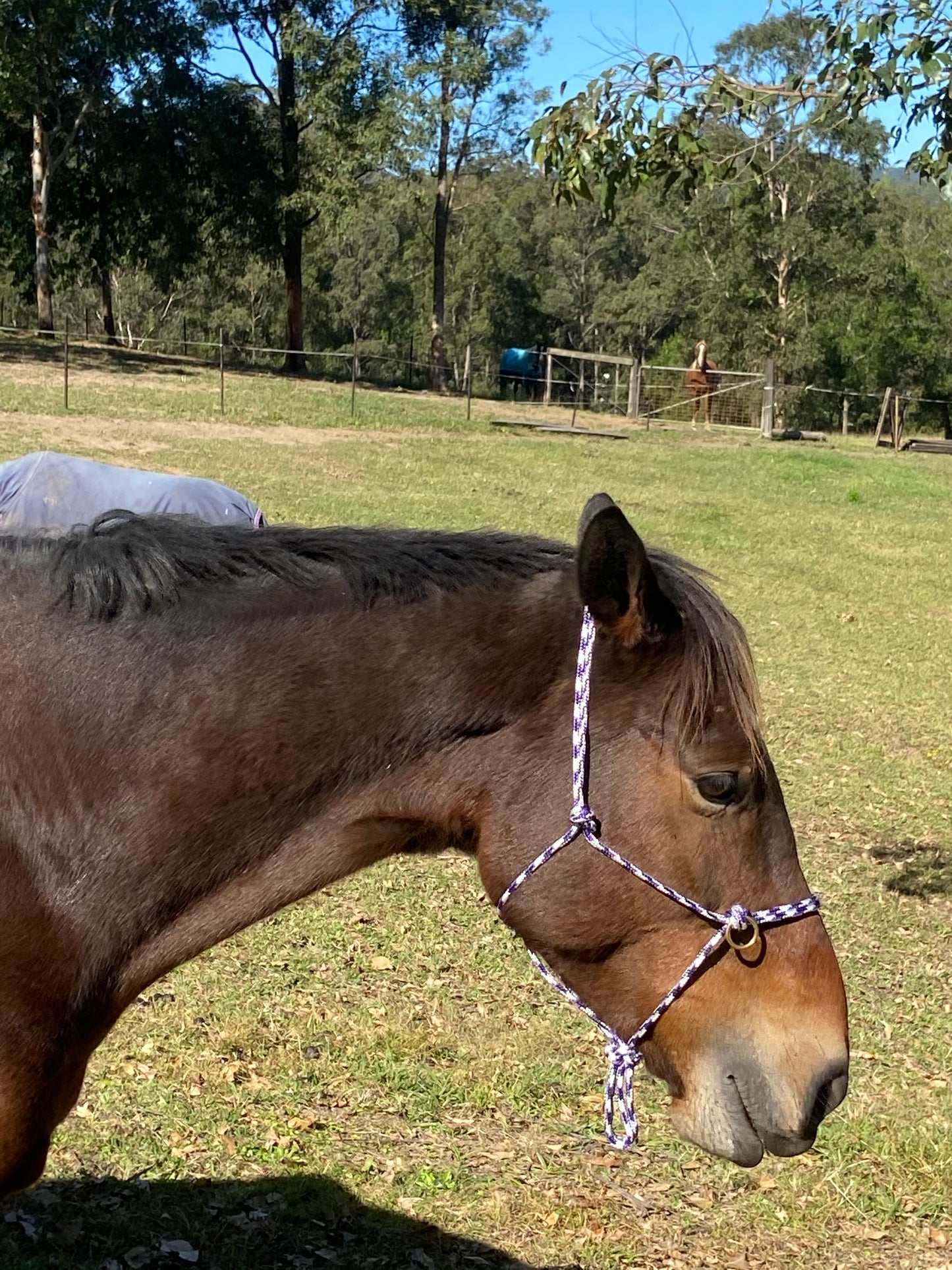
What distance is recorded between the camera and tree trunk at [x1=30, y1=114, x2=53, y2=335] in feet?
101

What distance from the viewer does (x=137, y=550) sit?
2.01m

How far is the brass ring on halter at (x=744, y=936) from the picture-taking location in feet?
6.38

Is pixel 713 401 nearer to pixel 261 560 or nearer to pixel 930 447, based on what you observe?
pixel 930 447

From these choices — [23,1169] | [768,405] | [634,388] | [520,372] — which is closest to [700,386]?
[634,388]

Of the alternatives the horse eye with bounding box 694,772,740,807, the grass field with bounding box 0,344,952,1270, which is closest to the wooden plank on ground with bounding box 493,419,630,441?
the grass field with bounding box 0,344,952,1270

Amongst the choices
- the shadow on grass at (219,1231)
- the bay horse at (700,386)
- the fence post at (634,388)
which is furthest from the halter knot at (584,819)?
the bay horse at (700,386)

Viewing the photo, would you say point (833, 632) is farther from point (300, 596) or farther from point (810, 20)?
point (300, 596)

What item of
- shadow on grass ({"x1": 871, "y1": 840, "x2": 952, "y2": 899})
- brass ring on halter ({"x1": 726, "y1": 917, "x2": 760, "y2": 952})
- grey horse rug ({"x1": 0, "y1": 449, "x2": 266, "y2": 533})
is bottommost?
shadow on grass ({"x1": 871, "y1": 840, "x2": 952, "y2": 899})

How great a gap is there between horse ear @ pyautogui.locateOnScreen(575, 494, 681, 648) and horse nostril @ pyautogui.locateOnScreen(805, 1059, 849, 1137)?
2.55 feet

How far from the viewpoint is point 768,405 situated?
96.1 ft

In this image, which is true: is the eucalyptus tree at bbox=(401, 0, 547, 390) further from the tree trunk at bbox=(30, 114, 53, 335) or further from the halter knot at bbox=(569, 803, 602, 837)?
the halter knot at bbox=(569, 803, 602, 837)

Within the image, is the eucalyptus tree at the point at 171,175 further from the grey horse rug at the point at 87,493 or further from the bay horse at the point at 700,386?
the grey horse rug at the point at 87,493

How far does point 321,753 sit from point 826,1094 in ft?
3.35

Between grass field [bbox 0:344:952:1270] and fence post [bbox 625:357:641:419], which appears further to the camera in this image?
fence post [bbox 625:357:641:419]
